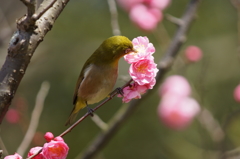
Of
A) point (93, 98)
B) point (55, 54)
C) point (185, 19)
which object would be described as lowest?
point (55, 54)

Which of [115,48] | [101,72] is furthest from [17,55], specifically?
[101,72]

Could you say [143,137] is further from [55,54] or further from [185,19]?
[185,19]

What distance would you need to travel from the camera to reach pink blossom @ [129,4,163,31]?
2225 mm

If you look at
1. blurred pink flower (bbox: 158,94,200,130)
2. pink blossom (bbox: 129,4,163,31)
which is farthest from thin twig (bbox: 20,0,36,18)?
pink blossom (bbox: 129,4,163,31)

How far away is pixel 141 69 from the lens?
0.89 meters

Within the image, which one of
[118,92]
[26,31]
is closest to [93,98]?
[118,92]

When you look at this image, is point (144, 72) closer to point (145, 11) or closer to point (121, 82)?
point (145, 11)

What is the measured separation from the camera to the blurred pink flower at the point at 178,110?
198 cm

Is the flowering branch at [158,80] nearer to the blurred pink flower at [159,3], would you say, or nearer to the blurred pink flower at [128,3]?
the blurred pink flower at [159,3]

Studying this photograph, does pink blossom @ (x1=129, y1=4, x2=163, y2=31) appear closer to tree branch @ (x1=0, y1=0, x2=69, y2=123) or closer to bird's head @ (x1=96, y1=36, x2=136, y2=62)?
bird's head @ (x1=96, y1=36, x2=136, y2=62)

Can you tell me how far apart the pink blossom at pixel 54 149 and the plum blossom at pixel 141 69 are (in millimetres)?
232

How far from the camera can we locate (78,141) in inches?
142

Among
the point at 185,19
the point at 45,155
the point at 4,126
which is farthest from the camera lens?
the point at 4,126

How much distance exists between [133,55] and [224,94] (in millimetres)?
3011
